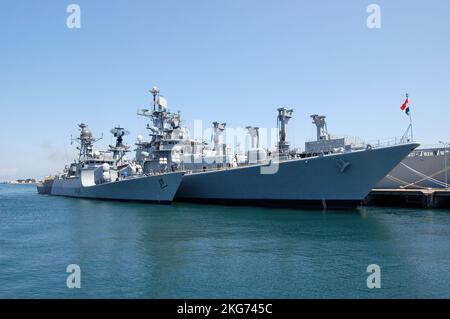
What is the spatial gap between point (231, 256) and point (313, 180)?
13872 mm

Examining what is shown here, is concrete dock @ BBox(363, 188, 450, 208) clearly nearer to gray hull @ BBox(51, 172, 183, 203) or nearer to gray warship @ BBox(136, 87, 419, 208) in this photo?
gray warship @ BBox(136, 87, 419, 208)

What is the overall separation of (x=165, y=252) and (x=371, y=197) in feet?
81.5

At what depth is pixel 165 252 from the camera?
1495cm

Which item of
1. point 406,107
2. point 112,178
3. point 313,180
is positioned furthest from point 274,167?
point 112,178

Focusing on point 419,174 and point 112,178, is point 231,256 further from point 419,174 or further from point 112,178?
point 112,178

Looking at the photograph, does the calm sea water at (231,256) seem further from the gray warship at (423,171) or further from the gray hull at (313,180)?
the gray warship at (423,171)

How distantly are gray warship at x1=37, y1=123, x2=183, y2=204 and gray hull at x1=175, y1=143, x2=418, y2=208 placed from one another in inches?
162

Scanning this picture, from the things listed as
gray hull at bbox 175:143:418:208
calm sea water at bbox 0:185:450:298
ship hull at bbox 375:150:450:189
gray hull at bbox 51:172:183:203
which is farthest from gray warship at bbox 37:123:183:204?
ship hull at bbox 375:150:450:189

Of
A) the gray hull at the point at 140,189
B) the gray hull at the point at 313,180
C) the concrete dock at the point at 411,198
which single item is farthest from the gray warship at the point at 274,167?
the concrete dock at the point at 411,198

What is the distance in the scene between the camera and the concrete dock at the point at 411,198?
1176 inches

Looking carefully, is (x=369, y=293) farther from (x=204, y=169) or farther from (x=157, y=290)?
(x=204, y=169)

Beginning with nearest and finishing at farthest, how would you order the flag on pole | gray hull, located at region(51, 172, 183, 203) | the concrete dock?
1. the flag on pole
2. the concrete dock
3. gray hull, located at region(51, 172, 183, 203)

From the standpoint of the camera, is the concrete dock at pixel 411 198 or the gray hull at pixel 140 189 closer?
the concrete dock at pixel 411 198

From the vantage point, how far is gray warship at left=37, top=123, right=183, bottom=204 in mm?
33438
